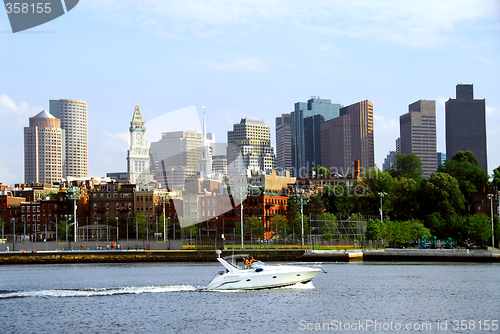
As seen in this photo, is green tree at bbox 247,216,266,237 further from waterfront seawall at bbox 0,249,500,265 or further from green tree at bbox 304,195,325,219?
waterfront seawall at bbox 0,249,500,265

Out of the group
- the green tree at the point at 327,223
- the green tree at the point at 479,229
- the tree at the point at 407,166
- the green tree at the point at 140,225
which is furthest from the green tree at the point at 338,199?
the green tree at the point at 479,229

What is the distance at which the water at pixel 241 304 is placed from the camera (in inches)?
1550

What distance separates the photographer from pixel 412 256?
88000 millimetres

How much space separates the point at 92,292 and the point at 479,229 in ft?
197

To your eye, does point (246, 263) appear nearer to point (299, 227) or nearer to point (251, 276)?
point (251, 276)

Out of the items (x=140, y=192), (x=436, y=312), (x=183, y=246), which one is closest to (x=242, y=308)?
(x=436, y=312)

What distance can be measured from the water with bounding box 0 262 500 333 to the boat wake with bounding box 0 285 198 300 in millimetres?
72

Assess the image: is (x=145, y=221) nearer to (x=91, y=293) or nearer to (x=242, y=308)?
(x=91, y=293)

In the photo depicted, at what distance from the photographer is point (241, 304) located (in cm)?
4547

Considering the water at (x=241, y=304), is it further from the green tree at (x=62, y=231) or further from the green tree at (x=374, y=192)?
the green tree at (x=62, y=231)

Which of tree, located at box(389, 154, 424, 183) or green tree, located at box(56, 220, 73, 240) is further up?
tree, located at box(389, 154, 424, 183)

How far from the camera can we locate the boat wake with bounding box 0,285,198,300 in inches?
2047

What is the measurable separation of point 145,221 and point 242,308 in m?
86.1

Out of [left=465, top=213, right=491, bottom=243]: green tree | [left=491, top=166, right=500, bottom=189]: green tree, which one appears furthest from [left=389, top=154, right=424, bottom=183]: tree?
[left=465, top=213, right=491, bottom=243]: green tree
